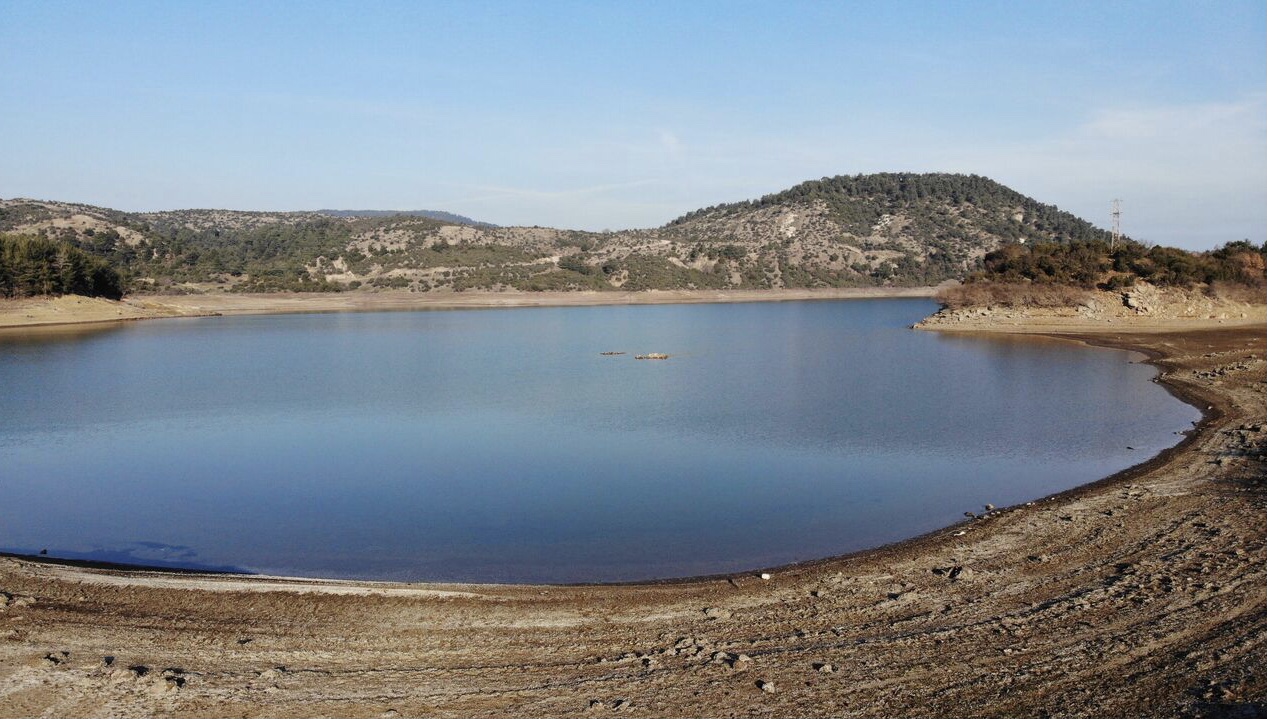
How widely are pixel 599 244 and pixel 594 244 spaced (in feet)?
2.38

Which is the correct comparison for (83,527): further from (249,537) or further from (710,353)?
(710,353)

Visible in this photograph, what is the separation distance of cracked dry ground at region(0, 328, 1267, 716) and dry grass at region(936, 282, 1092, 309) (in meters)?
46.3

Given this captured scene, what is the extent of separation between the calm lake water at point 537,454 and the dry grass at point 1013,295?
17537 mm

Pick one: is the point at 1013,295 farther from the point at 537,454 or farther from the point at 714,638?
the point at 714,638

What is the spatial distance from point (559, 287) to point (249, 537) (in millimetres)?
90417

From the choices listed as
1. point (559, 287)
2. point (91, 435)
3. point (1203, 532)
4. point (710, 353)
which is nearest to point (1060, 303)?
point (710, 353)

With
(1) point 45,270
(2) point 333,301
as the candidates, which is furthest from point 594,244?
(1) point 45,270

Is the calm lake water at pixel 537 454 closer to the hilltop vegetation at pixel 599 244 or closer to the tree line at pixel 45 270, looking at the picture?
the tree line at pixel 45 270

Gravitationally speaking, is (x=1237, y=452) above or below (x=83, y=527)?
above

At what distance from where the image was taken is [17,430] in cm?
2045

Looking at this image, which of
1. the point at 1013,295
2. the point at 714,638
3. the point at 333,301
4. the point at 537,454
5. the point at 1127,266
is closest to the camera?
the point at 714,638

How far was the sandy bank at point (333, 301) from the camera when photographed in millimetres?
61500

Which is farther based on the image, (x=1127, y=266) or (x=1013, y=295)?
(x=1013, y=295)

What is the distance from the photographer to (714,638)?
7.75m
